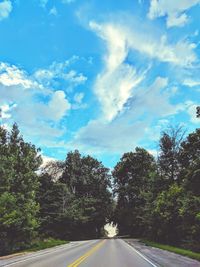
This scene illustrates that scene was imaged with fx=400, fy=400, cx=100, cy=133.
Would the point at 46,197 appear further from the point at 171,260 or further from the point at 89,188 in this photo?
the point at 171,260

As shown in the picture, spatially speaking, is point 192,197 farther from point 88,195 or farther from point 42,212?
point 88,195

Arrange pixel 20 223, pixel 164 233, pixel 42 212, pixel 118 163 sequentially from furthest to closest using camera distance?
1. pixel 118 163
2. pixel 42 212
3. pixel 164 233
4. pixel 20 223

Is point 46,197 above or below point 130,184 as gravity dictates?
below

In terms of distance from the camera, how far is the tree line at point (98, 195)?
3187cm

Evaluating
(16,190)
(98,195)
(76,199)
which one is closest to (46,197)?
(76,199)

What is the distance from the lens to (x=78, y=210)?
7725 cm

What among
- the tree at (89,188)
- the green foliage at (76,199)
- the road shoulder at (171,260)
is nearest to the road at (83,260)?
the road shoulder at (171,260)

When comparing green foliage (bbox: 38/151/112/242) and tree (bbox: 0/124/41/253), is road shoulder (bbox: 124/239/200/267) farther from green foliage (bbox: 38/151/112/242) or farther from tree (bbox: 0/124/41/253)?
green foliage (bbox: 38/151/112/242)

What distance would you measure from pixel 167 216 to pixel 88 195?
52.1m

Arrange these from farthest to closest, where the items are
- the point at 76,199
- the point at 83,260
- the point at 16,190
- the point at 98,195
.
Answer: the point at 98,195 < the point at 76,199 < the point at 16,190 < the point at 83,260

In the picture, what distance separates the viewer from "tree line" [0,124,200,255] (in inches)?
1255

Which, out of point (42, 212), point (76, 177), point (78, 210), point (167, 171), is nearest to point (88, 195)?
point (76, 177)

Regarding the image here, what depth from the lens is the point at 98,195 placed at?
89.5 m

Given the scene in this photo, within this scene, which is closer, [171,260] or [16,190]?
[171,260]
